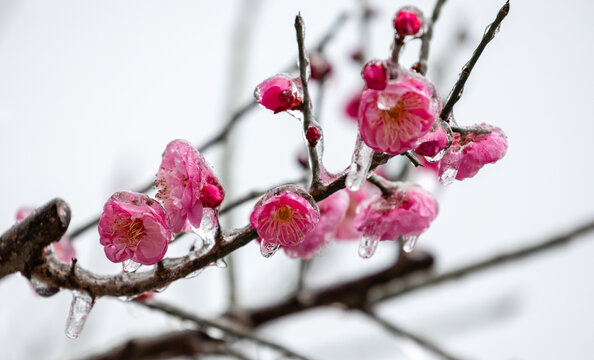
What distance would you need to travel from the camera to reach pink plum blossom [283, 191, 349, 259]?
133 cm

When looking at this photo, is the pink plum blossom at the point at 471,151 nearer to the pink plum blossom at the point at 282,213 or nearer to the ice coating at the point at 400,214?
the ice coating at the point at 400,214

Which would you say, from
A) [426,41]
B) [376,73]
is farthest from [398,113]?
[426,41]

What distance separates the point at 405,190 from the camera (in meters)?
1.26

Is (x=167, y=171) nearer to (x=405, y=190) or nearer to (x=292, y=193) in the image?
(x=292, y=193)

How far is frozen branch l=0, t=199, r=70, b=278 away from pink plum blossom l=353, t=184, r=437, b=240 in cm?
62

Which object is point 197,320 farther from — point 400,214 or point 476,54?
point 476,54

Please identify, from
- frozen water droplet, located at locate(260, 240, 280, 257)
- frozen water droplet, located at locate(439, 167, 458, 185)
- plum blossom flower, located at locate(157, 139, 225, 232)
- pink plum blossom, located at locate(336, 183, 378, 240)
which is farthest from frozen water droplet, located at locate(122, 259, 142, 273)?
pink plum blossom, located at locate(336, 183, 378, 240)

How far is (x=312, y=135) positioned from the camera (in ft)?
3.34

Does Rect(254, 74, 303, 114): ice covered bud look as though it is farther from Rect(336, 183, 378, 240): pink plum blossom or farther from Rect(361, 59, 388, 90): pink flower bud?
Rect(336, 183, 378, 240): pink plum blossom

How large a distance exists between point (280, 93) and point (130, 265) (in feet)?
1.40

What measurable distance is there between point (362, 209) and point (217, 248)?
1.35ft

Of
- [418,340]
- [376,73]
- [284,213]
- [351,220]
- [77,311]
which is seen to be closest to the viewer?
[376,73]

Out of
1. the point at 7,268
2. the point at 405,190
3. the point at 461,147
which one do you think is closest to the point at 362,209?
the point at 405,190

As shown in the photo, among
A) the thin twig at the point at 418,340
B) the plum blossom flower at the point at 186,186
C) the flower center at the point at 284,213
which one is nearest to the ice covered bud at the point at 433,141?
the flower center at the point at 284,213
